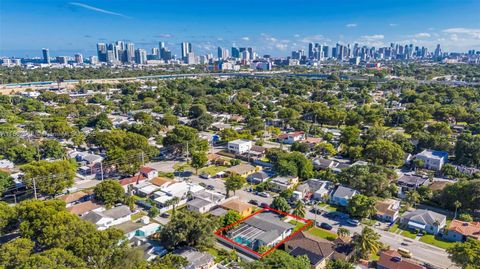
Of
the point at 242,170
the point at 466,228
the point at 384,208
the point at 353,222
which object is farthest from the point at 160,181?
the point at 466,228

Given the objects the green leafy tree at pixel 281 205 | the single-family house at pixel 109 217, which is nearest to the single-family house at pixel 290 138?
the green leafy tree at pixel 281 205

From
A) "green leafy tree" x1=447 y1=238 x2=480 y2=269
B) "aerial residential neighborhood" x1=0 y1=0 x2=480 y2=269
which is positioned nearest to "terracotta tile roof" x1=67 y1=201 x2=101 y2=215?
"aerial residential neighborhood" x1=0 y1=0 x2=480 y2=269

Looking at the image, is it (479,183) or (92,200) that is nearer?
(479,183)

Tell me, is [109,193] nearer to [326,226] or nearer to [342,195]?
[326,226]

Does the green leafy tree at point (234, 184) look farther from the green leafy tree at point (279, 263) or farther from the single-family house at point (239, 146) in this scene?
the single-family house at point (239, 146)

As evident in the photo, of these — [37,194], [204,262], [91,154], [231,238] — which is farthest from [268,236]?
[91,154]

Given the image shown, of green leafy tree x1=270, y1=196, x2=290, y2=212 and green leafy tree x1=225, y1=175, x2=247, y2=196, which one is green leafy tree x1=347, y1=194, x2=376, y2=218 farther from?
green leafy tree x1=225, y1=175, x2=247, y2=196

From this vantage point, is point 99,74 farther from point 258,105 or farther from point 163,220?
point 163,220
